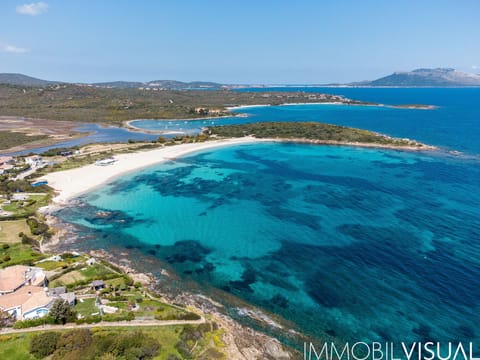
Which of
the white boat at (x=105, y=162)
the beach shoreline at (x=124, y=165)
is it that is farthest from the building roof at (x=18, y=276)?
the white boat at (x=105, y=162)

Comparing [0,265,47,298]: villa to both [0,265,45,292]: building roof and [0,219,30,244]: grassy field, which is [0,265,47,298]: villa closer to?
[0,265,45,292]: building roof

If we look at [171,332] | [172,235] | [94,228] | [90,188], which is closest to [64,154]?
[90,188]

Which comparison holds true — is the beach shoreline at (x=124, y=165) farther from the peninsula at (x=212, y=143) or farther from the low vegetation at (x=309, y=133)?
the low vegetation at (x=309, y=133)

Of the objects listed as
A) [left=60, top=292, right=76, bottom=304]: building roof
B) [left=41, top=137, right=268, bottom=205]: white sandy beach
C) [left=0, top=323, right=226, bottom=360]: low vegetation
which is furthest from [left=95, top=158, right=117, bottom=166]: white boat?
[left=0, top=323, right=226, bottom=360]: low vegetation

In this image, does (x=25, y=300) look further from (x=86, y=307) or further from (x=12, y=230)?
(x=12, y=230)

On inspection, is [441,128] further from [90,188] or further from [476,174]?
[90,188]

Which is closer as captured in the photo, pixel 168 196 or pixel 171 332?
pixel 171 332

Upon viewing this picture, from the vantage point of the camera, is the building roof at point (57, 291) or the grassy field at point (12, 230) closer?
the building roof at point (57, 291)

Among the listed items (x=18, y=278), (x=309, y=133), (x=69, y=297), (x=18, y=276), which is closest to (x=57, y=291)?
(x=69, y=297)
